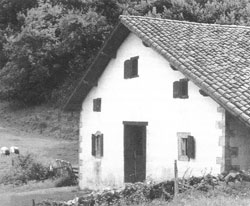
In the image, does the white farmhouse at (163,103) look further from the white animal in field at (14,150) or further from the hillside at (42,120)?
the hillside at (42,120)

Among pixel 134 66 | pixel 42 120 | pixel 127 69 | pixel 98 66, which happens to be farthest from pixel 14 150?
pixel 134 66

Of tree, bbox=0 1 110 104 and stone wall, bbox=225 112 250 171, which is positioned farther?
tree, bbox=0 1 110 104

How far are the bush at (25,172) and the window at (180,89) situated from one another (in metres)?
8.28

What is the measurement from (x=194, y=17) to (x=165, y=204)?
21768mm

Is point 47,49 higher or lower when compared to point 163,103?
higher

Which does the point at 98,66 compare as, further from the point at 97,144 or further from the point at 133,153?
the point at 133,153

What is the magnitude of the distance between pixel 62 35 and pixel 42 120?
5.54 metres

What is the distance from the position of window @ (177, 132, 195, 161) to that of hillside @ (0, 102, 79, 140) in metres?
17.4

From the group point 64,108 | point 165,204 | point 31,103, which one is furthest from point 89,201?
point 31,103

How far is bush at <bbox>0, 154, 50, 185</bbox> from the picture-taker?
73.0ft

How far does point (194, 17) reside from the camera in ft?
104

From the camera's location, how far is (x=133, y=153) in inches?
740

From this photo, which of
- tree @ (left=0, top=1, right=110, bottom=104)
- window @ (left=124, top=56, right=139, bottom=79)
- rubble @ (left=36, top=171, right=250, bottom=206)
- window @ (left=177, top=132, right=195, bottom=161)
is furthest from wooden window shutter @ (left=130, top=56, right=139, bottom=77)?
tree @ (left=0, top=1, right=110, bottom=104)

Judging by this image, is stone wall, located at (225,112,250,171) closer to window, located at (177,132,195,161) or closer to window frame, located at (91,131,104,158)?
window, located at (177,132,195,161)
